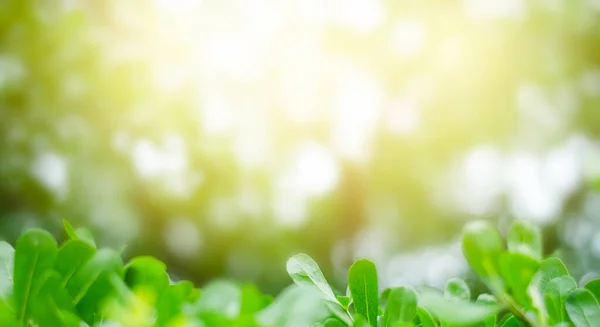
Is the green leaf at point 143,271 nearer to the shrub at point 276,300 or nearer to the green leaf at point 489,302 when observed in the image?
the shrub at point 276,300

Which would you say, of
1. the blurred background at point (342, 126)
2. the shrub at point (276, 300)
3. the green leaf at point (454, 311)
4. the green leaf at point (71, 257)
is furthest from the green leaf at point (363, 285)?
the blurred background at point (342, 126)

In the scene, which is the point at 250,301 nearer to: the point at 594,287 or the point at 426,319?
the point at 426,319

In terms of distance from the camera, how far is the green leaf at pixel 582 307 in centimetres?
43

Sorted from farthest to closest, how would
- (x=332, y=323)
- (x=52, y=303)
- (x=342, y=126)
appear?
1. (x=342, y=126)
2. (x=332, y=323)
3. (x=52, y=303)

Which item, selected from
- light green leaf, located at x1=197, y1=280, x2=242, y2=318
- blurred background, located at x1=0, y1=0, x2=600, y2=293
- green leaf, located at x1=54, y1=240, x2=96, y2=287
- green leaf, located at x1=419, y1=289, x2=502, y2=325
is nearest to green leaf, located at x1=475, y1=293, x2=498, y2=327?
green leaf, located at x1=419, y1=289, x2=502, y2=325

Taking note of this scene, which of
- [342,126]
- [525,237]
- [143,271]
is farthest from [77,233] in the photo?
[342,126]

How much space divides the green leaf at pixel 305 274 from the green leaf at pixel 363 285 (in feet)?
0.06

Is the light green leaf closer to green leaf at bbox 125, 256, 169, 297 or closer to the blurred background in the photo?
green leaf at bbox 125, 256, 169, 297

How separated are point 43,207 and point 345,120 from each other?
13.4 feet

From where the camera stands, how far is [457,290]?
0.51m

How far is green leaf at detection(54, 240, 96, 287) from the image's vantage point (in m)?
0.42

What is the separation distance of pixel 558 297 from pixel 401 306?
13cm

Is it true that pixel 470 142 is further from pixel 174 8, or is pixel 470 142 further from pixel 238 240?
pixel 174 8

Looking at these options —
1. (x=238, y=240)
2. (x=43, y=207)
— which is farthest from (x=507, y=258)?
(x=238, y=240)
